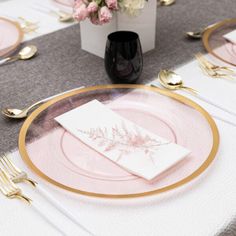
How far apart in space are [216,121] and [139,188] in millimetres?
271

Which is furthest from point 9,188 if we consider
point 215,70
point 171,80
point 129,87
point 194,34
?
point 194,34

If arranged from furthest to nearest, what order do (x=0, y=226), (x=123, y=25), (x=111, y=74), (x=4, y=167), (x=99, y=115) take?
(x=123, y=25), (x=111, y=74), (x=99, y=115), (x=4, y=167), (x=0, y=226)

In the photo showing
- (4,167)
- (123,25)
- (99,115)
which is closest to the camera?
(4,167)

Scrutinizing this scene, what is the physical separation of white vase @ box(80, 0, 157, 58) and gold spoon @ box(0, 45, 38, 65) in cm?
13

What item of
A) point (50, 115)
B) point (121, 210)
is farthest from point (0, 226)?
point (50, 115)

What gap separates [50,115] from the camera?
34.1 inches

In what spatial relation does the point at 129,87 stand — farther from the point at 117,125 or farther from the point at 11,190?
the point at 11,190

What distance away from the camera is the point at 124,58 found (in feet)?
3.10

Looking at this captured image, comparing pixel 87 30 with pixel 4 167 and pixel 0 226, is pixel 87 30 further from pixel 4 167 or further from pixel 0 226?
pixel 0 226

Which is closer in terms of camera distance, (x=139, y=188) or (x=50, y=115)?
(x=139, y=188)

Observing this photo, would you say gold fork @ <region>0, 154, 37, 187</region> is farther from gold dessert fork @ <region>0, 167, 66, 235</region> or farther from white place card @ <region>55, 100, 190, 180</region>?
white place card @ <region>55, 100, 190, 180</region>

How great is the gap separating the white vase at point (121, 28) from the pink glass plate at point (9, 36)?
19 cm

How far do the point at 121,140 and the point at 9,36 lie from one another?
0.58 metres

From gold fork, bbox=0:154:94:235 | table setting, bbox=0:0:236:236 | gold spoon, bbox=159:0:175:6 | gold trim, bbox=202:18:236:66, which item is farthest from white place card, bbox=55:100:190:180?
gold spoon, bbox=159:0:175:6
